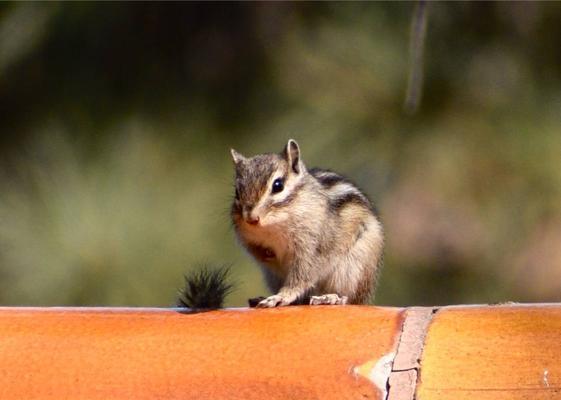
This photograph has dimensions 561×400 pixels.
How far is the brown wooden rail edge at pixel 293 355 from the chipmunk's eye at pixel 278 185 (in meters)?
1.33

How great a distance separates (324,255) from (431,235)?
9.68 feet

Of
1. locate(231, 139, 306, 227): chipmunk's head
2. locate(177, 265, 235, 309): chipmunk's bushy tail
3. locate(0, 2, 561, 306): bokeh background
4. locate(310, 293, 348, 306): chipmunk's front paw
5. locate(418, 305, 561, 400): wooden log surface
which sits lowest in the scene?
locate(418, 305, 561, 400): wooden log surface

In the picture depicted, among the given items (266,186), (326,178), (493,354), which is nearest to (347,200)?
(326,178)

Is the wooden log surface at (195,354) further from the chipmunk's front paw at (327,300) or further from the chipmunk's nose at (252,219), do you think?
the chipmunk's nose at (252,219)

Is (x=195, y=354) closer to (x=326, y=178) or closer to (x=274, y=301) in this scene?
(x=274, y=301)

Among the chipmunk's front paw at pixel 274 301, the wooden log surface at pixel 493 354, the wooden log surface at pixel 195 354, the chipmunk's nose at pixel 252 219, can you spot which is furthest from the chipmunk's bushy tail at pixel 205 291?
the wooden log surface at pixel 493 354

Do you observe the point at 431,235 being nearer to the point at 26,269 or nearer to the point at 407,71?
the point at 407,71

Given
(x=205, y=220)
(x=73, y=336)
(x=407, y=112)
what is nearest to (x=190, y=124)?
(x=205, y=220)

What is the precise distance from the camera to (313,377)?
3346 millimetres

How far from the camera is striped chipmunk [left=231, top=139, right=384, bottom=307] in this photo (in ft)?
16.2

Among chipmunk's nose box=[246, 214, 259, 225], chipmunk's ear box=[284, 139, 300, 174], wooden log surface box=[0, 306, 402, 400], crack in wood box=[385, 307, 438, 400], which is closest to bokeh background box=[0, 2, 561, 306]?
chipmunk's ear box=[284, 139, 300, 174]

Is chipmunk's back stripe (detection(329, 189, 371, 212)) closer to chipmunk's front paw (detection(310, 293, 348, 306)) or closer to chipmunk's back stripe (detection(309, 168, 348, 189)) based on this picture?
chipmunk's back stripe (detection(309, 168, 348, 189))

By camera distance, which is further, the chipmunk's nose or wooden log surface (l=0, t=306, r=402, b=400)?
the chipmunk's nose

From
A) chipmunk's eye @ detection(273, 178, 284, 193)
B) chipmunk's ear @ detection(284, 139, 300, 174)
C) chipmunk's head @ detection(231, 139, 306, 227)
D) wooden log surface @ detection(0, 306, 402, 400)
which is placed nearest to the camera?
wooden log surface @ detection(0, 306, 402, 400)
